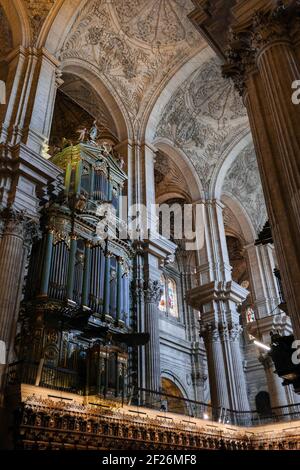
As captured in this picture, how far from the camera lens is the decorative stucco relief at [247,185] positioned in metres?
21.2

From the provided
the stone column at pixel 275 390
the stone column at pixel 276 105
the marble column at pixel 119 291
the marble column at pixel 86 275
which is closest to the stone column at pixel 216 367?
the stone column at pixel 275 390

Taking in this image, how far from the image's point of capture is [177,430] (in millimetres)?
11141

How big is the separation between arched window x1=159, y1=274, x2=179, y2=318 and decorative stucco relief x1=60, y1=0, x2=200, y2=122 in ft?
31.0

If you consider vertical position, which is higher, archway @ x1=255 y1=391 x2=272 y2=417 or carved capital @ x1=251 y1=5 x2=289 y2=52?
carved capital @ x1=251 y1=5 x2=289 y2=52

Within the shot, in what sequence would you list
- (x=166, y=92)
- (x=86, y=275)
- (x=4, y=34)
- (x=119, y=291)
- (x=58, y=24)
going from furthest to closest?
(x=166, y=92) < (x=4, y=34) < (x=58, y=24) < (x=119, y=291) < (x=86, y=275)

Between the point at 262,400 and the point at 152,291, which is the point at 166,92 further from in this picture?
the point at 262,400

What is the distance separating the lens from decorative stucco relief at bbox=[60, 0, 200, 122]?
605 inches

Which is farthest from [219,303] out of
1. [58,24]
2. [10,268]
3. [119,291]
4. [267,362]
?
[58,24]

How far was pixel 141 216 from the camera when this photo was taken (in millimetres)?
14477

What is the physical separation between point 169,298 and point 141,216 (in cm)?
934

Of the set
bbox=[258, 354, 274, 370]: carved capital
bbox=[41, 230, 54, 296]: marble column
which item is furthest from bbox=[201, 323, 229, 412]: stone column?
bbox=[41, 230, 54, 296]: marble column

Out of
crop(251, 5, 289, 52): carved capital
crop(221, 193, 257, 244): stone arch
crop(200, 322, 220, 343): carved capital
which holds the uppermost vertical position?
crop(221, 193, 257, 244): stone arch

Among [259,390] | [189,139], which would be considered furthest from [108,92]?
[259,390]

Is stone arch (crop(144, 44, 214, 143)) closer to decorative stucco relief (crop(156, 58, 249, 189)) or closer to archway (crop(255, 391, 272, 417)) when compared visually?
decorative stucco relief (crop(156, 58, 249, 189))
